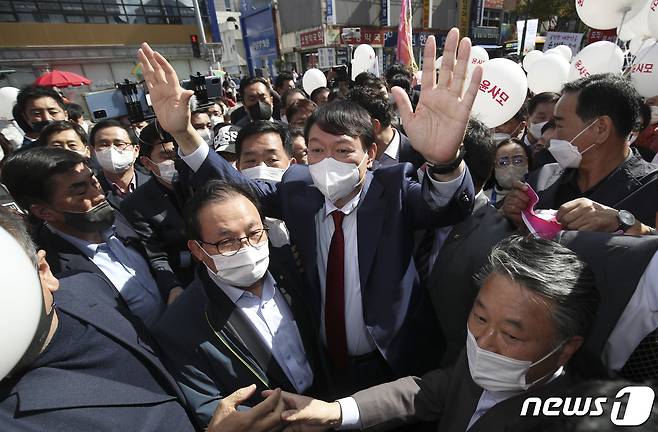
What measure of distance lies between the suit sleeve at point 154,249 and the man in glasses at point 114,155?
18.7 inches

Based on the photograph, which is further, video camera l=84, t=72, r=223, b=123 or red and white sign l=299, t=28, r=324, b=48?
red and white sign l=299, t=28, r=324, b=48

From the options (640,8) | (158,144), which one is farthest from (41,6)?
(640,8)

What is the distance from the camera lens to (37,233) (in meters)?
1.90

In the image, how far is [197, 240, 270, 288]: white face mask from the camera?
1.49 meters

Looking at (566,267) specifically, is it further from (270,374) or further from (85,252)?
(85,252)

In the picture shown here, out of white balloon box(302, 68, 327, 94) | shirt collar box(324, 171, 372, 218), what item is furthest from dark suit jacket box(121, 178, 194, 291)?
white balloon box(302, 68, 327, 94)

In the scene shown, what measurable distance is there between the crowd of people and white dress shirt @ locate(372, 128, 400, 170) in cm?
78

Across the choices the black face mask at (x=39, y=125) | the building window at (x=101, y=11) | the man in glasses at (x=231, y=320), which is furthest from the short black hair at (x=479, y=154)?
the building window at (x=101, y=11)

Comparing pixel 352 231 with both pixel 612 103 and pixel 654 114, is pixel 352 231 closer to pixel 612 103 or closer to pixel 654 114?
pixel 612 103

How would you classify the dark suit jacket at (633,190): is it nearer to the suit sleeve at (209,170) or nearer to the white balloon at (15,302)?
the suit sleeve at (209,170)

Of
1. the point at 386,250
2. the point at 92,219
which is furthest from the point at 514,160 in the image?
the point at 92,219

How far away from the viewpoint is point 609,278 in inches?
44.8

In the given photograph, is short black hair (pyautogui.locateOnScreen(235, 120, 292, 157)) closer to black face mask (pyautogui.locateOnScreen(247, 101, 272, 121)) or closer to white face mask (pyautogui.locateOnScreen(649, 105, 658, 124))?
black face mask (pyautogui.locateOnScreen(247, 101, 272, 121))

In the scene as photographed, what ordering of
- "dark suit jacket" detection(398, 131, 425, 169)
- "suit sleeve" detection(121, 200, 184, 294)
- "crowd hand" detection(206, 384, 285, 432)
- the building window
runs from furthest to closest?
the building window
"dark suit jacket" detection(398, 131, 425, 169)
"suit sleeve" detection(121, 200, 184, 294)
"crowd hand" detection(206, 384, 285, 432)
